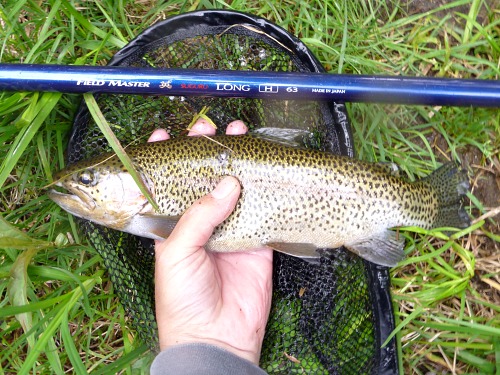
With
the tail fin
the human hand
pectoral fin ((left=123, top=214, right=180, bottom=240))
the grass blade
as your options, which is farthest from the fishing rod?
pectoral fin ((left=123, top=214, right=180, bottom=240))

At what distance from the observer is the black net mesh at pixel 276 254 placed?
9.53 feet

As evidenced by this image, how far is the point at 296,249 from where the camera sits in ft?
8.99

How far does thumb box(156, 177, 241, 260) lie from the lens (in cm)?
247

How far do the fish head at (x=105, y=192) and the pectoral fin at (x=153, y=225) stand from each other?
38 millimetres

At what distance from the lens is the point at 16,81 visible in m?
2.59

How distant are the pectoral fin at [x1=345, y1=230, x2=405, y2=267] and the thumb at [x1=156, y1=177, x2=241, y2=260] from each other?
2.72 ft

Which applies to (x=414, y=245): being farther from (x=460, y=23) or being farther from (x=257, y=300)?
(x=460, y=23)

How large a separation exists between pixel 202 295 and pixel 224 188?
0.60m

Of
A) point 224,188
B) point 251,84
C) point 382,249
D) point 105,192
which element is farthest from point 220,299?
point 251,84

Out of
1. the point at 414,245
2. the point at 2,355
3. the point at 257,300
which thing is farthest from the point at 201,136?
the point at 2,355

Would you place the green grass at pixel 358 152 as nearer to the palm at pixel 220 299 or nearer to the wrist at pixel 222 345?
the wrist at pixel 222 345

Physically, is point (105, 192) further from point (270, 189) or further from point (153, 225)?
point (270, 189)

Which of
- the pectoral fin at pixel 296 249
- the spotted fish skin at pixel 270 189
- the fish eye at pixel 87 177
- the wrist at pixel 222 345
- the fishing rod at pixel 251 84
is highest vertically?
the fishing rod at pixel 251 84

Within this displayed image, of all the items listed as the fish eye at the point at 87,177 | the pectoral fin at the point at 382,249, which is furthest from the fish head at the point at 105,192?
the pectoral fin at the point at 382,249
